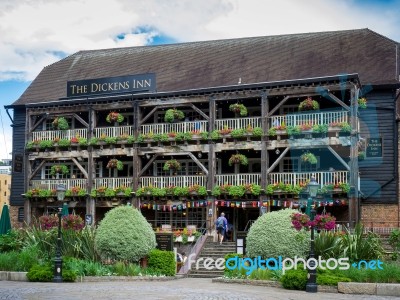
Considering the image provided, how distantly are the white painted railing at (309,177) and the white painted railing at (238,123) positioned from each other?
2746 millimetres

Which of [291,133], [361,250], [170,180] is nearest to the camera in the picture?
[361,250]

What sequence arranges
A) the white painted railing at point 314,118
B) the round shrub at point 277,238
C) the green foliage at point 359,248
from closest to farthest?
1. the green foliage at point 359,248
2. the round shrub at point 277,238
3. the white painted railing at point 314,118

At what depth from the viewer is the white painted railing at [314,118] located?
111 ft

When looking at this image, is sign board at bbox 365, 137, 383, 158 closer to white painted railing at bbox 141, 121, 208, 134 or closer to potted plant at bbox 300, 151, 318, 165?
potted plant at bbox 300, 151, 318, 165

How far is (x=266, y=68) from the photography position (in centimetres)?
3906

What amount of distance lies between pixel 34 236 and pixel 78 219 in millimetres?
2321

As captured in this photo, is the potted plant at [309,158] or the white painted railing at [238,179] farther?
the white painted railing at [238,179]

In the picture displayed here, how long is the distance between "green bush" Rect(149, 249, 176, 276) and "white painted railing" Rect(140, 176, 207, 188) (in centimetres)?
1126

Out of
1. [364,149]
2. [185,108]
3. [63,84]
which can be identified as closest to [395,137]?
[364,149]

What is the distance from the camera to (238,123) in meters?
36.1

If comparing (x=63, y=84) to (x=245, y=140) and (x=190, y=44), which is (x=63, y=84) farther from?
(x=245, y=140)

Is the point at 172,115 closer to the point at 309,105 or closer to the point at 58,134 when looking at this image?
the point at 309,105

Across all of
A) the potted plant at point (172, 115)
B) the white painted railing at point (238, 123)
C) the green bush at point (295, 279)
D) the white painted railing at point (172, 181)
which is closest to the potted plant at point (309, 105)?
the white painted railing at point (238, 123)

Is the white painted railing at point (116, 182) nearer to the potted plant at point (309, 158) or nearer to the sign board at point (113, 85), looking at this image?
the sign board at point (113, 85)
